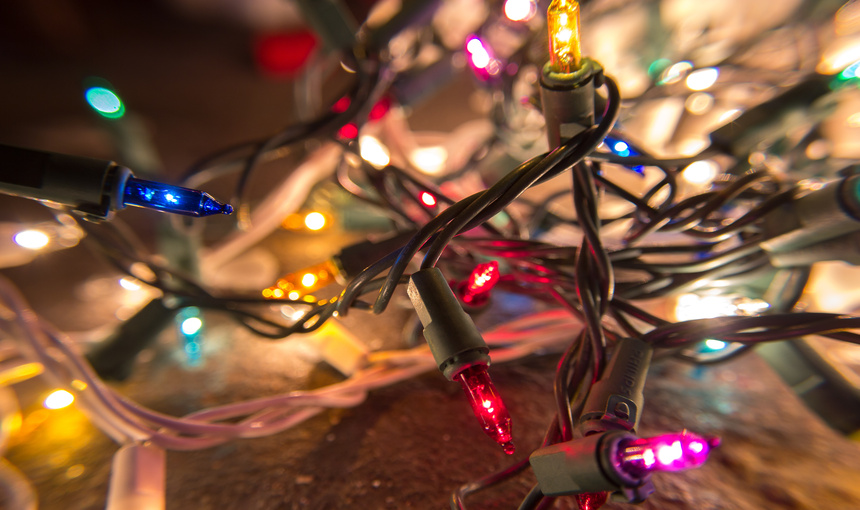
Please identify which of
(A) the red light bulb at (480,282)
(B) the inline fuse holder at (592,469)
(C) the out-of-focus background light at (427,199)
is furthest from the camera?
(C) the out-of-focus background light at (427,199)

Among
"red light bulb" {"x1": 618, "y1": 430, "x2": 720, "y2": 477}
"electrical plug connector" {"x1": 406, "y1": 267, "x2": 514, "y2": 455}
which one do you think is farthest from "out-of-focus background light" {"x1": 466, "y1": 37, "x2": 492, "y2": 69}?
"red light bulb" {"x1": 618, "y1": 430, "x2": 720, "y2": 477}

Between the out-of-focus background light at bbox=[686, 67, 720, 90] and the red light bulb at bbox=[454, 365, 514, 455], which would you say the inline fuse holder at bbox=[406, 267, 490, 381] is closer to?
the red light bulb at bbox=[454, 365, 514, 455]

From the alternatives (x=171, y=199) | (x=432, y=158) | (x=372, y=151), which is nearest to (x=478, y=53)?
(x=372, y=151)

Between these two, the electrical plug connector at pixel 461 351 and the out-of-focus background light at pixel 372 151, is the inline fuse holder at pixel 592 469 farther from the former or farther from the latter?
the out-of-focus background light at pixel 372 151

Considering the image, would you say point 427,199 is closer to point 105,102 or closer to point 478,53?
point 478,53

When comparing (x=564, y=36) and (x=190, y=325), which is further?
(x=190, y=325)

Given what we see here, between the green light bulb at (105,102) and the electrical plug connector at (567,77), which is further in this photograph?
the green light bulb at (105,102)

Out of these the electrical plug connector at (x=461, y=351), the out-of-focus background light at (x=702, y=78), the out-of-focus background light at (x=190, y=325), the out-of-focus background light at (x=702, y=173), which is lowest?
the electrical plug connector at (x=461, y=351)

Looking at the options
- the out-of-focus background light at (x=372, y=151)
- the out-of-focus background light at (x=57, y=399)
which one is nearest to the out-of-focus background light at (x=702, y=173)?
the out-of-focus background light at (x=372, y=151)
